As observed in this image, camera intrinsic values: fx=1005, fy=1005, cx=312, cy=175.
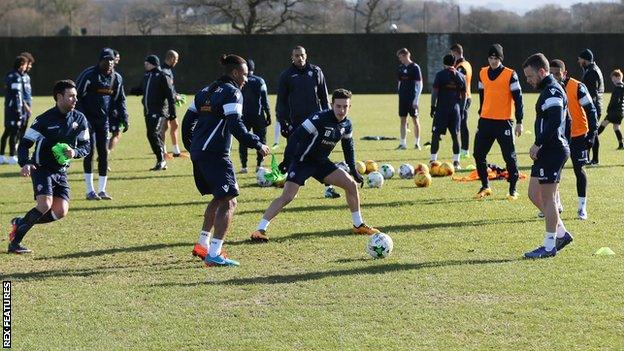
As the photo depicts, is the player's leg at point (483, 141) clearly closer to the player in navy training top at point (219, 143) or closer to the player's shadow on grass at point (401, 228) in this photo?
the player's shadow on grass at point (401, 228)

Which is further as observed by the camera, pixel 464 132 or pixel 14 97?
pixel 14 97

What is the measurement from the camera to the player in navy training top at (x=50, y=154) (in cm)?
1032

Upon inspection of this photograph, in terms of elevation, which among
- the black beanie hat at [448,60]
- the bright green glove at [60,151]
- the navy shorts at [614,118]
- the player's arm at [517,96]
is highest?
the black beanie hat at [448,60]

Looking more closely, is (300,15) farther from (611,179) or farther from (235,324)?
(235,324)

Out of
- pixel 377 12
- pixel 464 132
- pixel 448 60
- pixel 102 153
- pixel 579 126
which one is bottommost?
pixel 464 132

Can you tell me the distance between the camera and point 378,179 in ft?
51.0

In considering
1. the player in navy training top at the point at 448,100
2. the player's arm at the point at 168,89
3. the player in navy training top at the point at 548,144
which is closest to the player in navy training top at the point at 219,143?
the player in navy training top at the point at 548,144

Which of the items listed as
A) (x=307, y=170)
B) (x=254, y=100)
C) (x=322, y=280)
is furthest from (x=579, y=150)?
(x=254, y=100)

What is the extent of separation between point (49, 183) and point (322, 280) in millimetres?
3216

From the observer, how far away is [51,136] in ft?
34.1

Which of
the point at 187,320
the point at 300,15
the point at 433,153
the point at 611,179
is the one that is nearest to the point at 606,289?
the point at 187,320

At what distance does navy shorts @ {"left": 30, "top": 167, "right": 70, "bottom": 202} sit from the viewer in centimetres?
1031

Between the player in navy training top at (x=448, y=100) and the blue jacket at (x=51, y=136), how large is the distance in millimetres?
8185

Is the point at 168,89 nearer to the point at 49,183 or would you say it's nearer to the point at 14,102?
the point at 14,102
